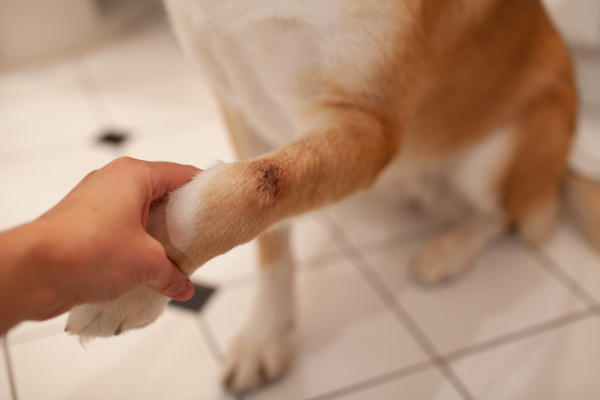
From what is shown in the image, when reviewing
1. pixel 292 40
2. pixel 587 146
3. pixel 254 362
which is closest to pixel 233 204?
pixel 292 40

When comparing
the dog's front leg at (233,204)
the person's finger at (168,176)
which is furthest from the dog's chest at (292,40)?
the person's finger at (168,176)

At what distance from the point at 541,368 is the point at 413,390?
37cm

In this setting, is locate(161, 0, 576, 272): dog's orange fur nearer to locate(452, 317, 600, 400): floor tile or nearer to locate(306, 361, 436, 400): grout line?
locate(452, 317, 600, 400): floor tile

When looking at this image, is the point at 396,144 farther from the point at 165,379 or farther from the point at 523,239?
the point at 523,239

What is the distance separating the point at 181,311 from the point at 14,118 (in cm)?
153

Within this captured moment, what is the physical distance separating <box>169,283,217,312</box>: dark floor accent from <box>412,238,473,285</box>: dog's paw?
659 mm

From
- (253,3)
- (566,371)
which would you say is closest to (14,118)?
(253,3)

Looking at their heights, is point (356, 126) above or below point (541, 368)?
above

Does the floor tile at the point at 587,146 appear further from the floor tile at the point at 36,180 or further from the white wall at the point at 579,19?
the floor tile at the point at 36,180

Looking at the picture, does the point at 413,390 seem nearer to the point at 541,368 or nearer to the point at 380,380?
the point at 380,380

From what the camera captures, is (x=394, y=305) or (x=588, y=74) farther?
(x=588, y=74)

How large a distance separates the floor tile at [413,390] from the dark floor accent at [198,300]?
18.9 inches

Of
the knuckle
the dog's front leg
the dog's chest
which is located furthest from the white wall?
the knuckle

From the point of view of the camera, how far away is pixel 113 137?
6.85ft
